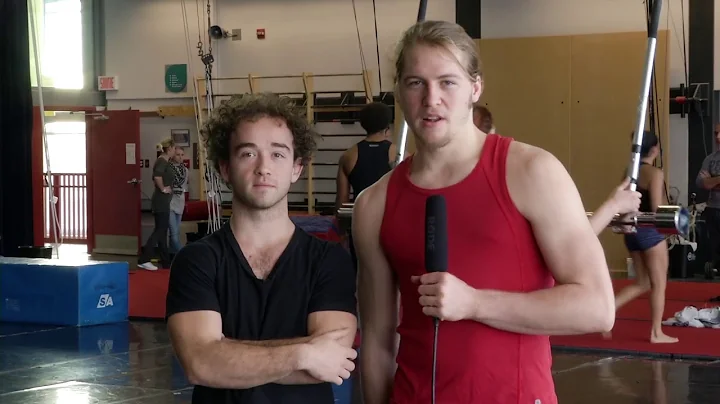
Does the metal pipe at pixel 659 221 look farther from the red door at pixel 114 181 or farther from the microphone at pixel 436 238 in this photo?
the red door at pixel 114 181

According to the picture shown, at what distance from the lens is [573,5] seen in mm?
12008

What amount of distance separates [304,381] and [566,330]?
525 mm

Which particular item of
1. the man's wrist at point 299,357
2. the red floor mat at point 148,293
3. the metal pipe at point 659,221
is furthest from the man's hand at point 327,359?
the red floor mat at point 148,293

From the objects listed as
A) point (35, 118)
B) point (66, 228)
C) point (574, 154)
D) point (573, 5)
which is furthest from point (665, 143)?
point (66, 228)

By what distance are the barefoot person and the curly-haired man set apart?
0.61 ft

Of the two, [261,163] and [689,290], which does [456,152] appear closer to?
[261,163]

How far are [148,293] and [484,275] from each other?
Answer: 7945mm

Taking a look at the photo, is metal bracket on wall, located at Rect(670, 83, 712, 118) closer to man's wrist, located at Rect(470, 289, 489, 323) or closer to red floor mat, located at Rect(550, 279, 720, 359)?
red floor mat, located at Rect(550, 279, 720, 359)

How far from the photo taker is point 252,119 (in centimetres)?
205

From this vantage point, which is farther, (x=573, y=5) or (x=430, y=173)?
(x=573, y=5)

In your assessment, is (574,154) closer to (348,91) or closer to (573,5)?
(573,5)

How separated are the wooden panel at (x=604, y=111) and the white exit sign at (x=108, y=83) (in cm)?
684

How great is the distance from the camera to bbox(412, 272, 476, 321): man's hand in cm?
167

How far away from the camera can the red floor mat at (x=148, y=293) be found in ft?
27.0
